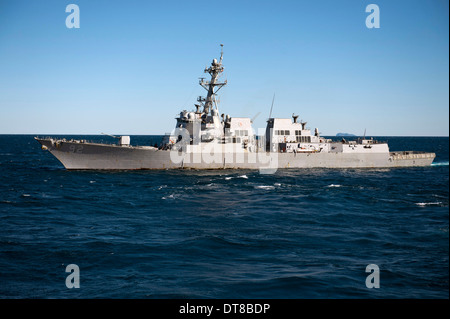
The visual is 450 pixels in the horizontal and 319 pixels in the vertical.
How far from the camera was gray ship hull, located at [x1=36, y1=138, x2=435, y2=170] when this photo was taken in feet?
128

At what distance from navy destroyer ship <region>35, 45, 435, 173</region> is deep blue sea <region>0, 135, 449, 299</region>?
30.0 feet

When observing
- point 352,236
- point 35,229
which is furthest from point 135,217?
point 352,236

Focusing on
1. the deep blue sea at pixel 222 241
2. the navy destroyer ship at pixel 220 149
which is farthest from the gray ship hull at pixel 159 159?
the deep blue sea at pixel 222 241

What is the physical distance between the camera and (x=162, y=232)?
16.5 m

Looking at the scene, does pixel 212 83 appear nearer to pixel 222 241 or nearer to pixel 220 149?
pixel 220 149

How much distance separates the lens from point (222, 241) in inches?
602

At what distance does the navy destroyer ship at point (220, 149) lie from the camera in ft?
129

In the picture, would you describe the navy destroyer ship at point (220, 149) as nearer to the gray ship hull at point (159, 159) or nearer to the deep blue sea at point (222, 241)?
the gray ship hull at point (159, 159)

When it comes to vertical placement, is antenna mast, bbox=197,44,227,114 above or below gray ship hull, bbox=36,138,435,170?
above

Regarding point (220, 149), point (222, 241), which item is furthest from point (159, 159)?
point (222, 241)

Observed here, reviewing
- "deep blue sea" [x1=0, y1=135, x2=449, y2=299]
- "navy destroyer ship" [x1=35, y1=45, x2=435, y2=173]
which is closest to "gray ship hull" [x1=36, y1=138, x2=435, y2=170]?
"navy destroyer ship" [x1=35, y1=45, x2=435, y2=173]

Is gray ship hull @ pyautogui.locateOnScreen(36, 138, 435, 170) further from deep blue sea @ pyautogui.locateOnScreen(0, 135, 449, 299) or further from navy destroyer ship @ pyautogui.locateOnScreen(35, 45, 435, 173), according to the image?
deep blue sea @ pyautogui.locateOnScreen(0, 135, 449, 299)
